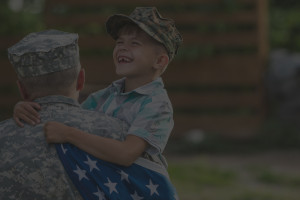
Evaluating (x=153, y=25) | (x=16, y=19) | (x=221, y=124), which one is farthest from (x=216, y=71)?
(x=153, y=25)

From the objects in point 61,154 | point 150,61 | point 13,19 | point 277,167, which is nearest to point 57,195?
point 61,154

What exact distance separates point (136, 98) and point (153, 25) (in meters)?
0.28

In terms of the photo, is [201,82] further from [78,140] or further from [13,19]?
[78,140]

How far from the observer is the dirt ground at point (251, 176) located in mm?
5801

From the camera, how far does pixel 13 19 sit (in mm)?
11391

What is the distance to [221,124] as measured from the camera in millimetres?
9258

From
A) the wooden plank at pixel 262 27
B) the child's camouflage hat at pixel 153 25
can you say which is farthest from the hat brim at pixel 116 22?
the wooden plank at pixel 262 27

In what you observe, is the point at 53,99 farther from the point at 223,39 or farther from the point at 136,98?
the point at 223,39

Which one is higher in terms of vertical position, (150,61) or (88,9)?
(150,61)

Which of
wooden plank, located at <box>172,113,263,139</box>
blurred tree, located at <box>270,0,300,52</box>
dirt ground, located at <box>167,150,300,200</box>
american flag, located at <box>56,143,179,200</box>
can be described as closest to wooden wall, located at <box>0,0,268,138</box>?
wooden plank, located at <box>172,113,263,139</box>

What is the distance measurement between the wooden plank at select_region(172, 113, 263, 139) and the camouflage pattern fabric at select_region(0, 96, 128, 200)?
7.03m

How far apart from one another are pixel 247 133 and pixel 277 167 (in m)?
1.65

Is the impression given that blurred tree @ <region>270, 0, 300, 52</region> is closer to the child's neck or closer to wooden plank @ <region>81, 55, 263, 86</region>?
wooden plank @ <region>81, 55, 263, 86</region>

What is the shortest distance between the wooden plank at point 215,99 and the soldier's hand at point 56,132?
7.32 metres
